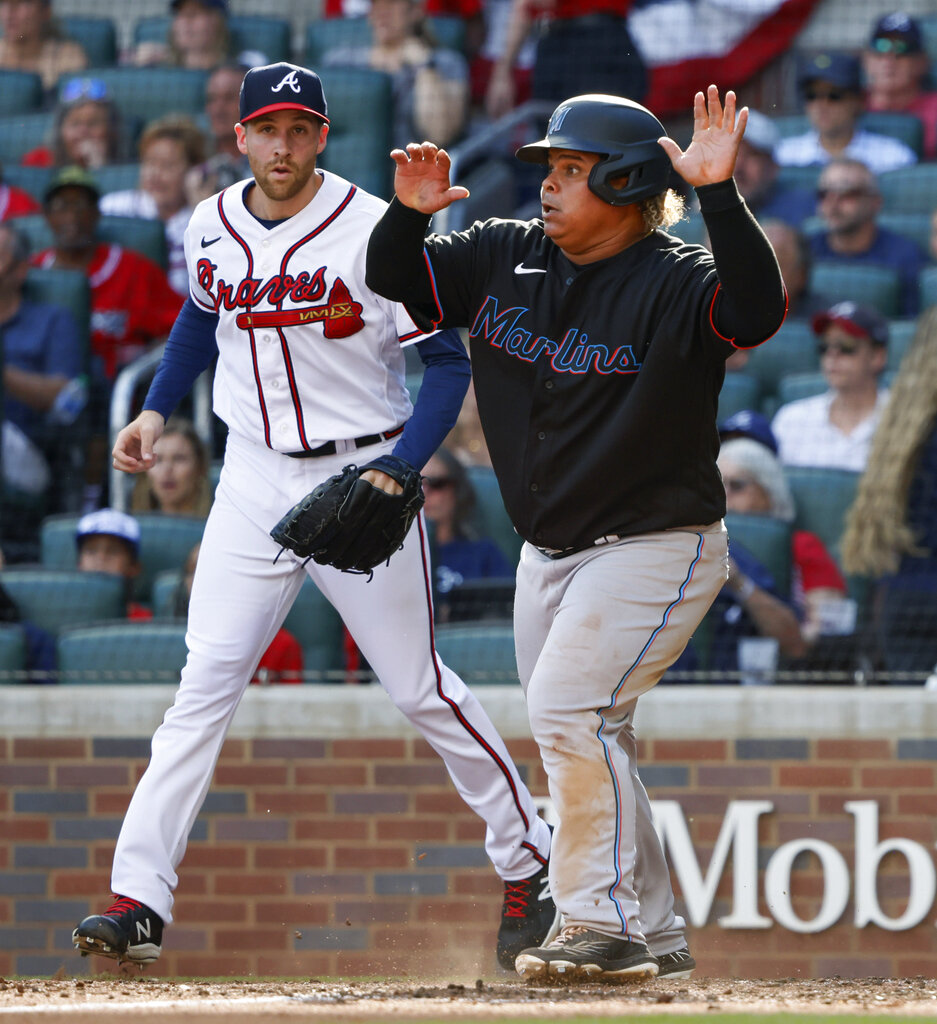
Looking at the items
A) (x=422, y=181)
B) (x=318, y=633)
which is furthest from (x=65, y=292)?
(x=422, y=181)

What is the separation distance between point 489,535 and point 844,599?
1106 millimetres

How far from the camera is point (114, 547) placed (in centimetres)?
527

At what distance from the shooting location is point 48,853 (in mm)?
5070

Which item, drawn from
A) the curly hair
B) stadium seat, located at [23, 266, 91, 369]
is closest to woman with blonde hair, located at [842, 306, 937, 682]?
the curly hair

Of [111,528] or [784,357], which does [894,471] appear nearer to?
[784,357]

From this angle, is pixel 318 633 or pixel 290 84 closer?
pixel 290 84

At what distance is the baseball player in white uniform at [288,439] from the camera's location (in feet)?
11.2

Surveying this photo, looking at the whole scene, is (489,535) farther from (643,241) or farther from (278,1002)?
(278,1002)

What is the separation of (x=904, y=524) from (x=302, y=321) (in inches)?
93.4

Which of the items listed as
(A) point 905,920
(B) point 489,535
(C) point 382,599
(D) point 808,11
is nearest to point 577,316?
(C) point 382,599

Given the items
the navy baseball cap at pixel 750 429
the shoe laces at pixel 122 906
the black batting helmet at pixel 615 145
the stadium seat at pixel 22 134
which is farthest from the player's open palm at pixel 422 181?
the stadium seat at pixel 22 134

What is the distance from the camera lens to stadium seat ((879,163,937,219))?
22.3ft

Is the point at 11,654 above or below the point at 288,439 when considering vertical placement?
below

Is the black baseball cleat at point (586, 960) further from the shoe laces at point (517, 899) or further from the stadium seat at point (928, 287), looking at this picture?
the stadium seat at point (928, 287)
